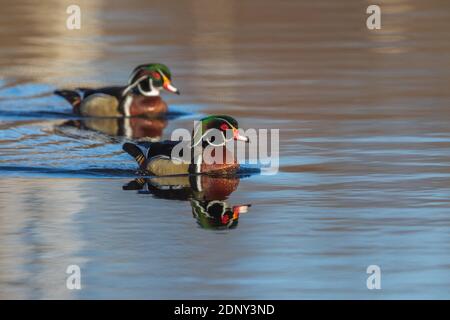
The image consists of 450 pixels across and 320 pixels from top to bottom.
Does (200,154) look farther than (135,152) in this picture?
No

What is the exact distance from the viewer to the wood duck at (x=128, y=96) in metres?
19.3

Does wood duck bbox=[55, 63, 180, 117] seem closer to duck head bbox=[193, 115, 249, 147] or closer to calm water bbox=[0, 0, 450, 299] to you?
calm water bbox=[0, 0, 450, 299]

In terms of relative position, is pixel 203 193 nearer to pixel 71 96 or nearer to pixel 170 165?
pixel 170 165

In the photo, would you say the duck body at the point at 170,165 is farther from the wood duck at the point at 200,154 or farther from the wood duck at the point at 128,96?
the wood duck at the point at 128,96

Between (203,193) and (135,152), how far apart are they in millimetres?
1475

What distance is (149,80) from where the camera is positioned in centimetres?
1945

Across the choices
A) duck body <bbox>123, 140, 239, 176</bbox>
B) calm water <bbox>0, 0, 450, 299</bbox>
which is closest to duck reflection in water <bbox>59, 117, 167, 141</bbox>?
calm water <bbox>0, 0, 450, 299</bbox>

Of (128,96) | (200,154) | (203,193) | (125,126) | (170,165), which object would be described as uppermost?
(128,96)

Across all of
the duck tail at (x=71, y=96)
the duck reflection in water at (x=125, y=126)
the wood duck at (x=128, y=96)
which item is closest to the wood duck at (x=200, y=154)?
the duck reflection in water at (x=125, y=126)

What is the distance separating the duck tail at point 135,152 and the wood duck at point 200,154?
16 centimetres

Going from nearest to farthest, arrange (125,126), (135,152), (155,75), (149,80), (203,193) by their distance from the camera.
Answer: (203,193) → (135,152) → (125,126) → (155,75) → (149,80)

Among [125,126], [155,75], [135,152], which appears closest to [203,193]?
[135,152]

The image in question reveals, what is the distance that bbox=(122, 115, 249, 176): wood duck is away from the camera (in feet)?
47.2

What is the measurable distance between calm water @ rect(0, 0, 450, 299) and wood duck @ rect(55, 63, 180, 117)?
39cm
